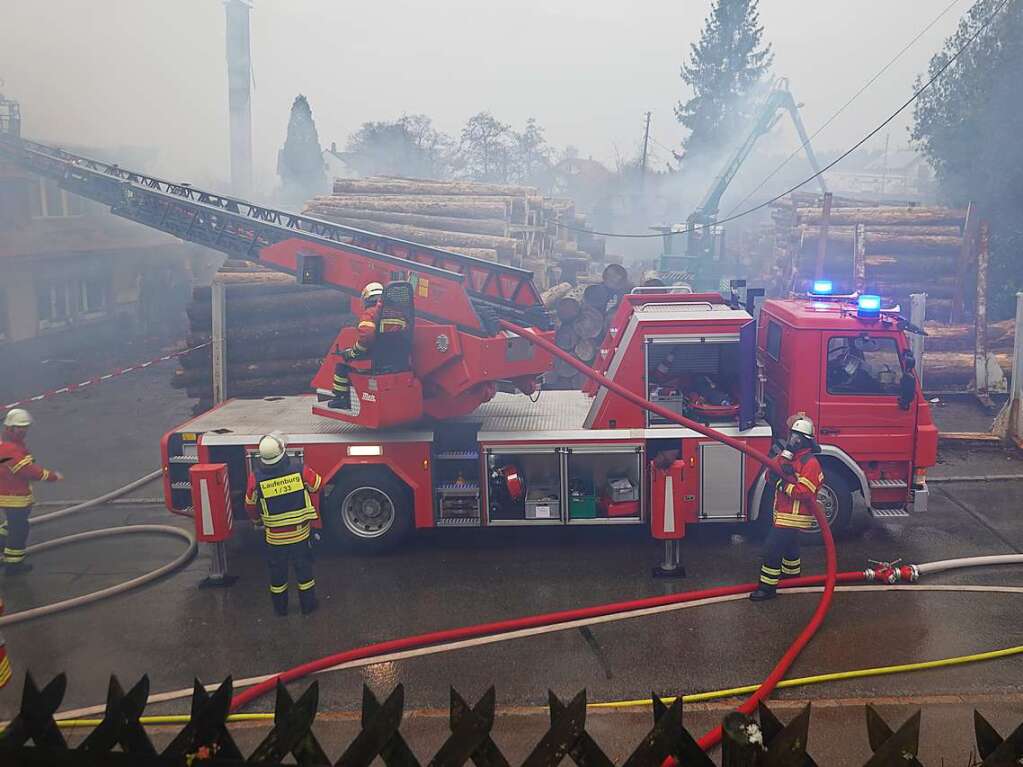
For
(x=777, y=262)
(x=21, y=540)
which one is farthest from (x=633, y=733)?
(x=777, y=262)

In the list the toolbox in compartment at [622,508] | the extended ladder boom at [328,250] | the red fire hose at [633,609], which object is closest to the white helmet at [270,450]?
the red fire hose at [633,609]

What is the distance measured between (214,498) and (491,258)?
992 centimetres

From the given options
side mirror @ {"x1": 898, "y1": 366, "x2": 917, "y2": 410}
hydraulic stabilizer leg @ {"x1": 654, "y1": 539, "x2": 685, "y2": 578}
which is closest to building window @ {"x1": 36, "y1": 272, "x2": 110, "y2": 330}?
hydraulic stabilizer leg @ {"x1": 654, "y1": 539, "x2": 685, "y2": 578}

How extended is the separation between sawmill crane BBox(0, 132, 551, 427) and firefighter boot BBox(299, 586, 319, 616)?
1767 millimetres

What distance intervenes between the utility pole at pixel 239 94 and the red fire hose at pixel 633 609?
87.6ft

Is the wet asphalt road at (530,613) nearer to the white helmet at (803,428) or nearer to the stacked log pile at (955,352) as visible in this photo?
the white helmet at (803,428)

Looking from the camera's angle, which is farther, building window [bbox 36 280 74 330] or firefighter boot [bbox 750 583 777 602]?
building window [bbox 36 280 74 330]

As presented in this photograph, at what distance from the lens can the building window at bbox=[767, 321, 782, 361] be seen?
9539 mm

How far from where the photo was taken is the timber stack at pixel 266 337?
13898 millimetres

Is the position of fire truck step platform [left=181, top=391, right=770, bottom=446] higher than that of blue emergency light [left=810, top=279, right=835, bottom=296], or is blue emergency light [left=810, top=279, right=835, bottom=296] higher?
blue emergency light [left=810, top=279, right=835, bottom=296]

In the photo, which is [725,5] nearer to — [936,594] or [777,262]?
[777,262]

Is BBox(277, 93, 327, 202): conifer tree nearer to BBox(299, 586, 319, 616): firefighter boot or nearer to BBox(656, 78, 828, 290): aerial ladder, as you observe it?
BBox(656, 78, 828, 290): aerial ladder

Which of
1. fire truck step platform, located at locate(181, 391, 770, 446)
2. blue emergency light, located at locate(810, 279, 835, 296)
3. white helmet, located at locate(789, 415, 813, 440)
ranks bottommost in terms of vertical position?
fire truck step platform, located at locate(181, 391, 770, 446)

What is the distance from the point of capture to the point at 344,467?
9.11 m
